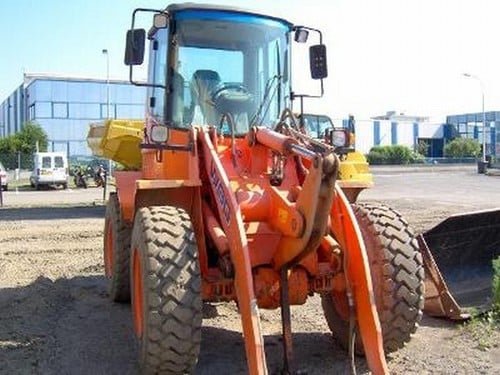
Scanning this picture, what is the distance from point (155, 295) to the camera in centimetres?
427

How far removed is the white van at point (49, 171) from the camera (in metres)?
32.8

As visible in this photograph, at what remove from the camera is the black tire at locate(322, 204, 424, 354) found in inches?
185

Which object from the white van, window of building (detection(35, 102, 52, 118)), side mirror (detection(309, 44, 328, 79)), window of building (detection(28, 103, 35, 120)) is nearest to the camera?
side mirror (detection(309, 44, 328, 79))

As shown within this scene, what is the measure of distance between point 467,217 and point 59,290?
15.5 ft

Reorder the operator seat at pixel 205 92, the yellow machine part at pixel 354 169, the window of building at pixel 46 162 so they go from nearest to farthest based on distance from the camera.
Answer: the operator seat at pixel 205 92 < the yellow machine part at pixel 354 169 < the window of building at pixel 46 162

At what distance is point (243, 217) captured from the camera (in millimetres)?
4641

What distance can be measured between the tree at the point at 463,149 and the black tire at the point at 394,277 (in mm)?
74533

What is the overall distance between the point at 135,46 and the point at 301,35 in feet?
5.34

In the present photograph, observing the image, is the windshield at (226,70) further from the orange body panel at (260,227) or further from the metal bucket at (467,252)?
the metal bucket at (467,252)

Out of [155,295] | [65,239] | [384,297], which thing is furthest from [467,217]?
[65,239]

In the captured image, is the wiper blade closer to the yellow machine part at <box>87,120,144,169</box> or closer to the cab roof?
the cab roof

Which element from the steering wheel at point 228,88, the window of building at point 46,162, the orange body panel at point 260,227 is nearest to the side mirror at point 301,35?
the steering wheel at point 228,88

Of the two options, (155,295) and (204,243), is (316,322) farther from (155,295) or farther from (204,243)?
(155,295)

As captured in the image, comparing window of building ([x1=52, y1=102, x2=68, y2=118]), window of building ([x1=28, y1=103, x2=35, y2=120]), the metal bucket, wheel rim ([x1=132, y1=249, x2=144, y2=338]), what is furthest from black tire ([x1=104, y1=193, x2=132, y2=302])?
window of building ([x1=28, y1=103, x2=35, y2=120])
